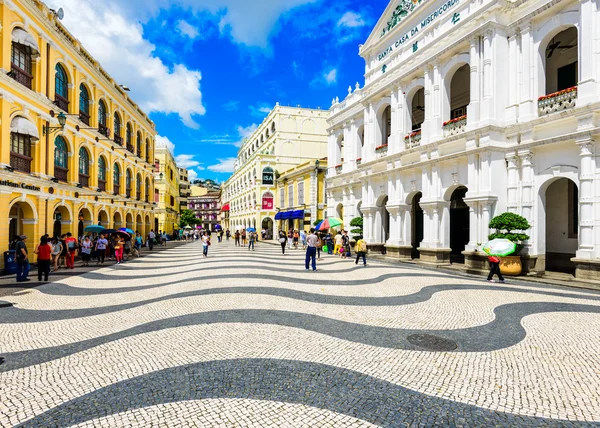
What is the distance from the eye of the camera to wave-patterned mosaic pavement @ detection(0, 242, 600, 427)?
3344 mm

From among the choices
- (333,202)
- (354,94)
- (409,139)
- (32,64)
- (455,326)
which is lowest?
(455,326)

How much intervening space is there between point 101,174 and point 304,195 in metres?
18.2

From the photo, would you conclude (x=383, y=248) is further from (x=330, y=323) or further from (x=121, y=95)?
(x=121, y=95)

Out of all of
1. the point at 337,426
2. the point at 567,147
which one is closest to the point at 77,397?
the point at 337,426

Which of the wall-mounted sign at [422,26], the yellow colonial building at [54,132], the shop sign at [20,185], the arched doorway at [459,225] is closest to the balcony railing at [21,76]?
the yellow colonial building at [54,132]

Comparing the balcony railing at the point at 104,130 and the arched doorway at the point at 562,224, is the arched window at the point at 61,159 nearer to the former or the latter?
the balcony railing at the point at 104,130

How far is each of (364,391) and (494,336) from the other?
3338mm

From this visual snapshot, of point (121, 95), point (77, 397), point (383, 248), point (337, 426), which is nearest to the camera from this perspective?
point (337, 426)

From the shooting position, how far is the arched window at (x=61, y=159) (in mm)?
17188

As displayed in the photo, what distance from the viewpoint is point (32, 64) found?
15.4 m

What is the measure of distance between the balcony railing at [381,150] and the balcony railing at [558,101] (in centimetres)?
861

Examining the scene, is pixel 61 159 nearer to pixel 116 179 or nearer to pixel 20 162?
pixel 20 162

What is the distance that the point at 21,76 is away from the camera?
14.5m

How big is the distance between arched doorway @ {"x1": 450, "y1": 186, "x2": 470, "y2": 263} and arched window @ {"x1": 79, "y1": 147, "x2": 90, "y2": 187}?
22743 mm
